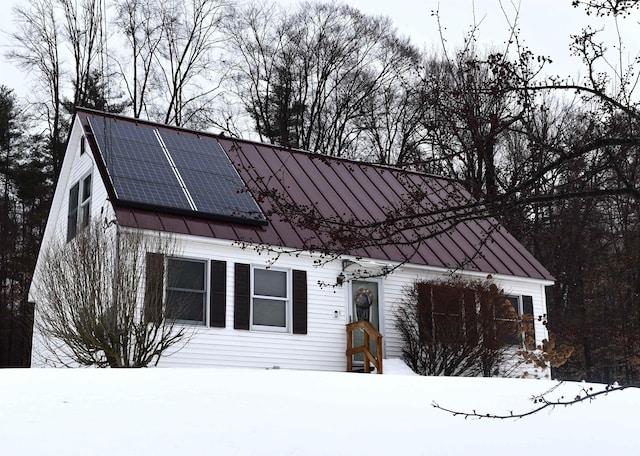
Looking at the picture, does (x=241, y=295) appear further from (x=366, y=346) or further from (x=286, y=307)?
(x=366, y=346)

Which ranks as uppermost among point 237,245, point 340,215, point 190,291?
point 340,215

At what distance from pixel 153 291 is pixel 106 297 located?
0.72 meters

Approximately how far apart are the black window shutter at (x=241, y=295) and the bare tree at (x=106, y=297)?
205 cm

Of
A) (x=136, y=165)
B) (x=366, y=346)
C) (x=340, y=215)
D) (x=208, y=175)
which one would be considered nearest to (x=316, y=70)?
(x=340, y=215)

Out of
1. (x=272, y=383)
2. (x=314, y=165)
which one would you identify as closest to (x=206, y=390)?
(x=272, y=383)

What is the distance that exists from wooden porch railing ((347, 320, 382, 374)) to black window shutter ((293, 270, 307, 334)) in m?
0.95

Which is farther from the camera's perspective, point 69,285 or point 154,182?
point 154,182

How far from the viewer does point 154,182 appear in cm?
1521

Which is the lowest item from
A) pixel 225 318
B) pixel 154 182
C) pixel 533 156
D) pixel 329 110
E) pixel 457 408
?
pixel 457 408

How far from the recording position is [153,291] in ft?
41.8

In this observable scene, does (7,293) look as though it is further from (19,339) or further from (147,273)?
(147,273)

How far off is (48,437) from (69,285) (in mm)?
6409

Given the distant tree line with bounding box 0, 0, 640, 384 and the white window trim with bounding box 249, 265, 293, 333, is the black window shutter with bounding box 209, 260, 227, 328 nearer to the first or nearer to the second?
the white window trim with bounding box 249, 265, 293, 333

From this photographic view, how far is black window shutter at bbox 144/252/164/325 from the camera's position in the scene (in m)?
12.7
